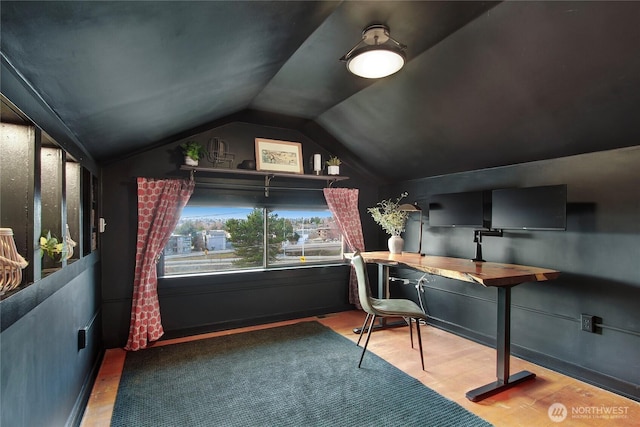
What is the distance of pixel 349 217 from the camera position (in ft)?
14.3

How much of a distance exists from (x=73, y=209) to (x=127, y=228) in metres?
1.18

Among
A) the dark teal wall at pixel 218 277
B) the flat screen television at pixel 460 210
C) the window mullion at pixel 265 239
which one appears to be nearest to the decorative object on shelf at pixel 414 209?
the flat screen television at pixel 460 210

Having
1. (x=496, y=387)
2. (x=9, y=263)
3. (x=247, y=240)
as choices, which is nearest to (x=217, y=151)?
(x=247, y=240)

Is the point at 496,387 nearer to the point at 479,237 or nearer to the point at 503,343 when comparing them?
the point at 503,343

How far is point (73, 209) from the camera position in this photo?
7.10 feet

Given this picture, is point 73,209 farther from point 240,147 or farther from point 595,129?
point 595,129

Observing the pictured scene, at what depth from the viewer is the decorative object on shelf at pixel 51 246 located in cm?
156

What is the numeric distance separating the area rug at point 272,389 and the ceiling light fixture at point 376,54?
85.8 inches

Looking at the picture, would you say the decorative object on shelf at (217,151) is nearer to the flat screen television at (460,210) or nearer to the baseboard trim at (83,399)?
the baseboard trim at (83,399)

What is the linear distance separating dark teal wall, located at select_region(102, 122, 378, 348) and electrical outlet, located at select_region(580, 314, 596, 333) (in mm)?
2503

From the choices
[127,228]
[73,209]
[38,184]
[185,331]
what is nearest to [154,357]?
Result: [185,331]

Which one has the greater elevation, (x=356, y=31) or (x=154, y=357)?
(x=356, y=31)

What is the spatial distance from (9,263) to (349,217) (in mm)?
3554

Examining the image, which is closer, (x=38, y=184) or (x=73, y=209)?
(x=38, y=184)
